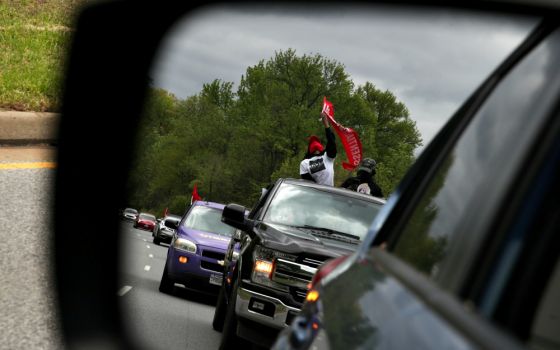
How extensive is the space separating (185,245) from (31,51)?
31.5 feet

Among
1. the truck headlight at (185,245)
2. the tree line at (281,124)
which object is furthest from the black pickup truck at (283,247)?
the tree line at (281,124)

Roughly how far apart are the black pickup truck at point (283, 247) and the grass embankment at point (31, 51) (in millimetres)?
6722

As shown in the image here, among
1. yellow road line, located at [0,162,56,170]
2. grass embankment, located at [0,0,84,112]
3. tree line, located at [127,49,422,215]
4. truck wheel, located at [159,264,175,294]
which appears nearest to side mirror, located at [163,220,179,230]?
truck wheel, located at [159,264,175,294]

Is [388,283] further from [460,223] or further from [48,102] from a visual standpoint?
[48,102]

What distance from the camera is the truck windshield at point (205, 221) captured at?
14.4 metres

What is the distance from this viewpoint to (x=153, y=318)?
10062mm

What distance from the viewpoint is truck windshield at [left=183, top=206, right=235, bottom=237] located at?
14398 mm

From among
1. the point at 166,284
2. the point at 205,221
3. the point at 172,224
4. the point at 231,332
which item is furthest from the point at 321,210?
the point at 205,221

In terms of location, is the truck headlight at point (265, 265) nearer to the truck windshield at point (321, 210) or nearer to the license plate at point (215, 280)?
the truck windshield at point (321, 210)

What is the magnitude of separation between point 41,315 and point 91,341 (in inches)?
150

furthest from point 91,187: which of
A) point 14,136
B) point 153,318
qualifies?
point 14,136

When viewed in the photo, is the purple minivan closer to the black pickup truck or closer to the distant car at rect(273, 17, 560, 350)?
the black pickup truck

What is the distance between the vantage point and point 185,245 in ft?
43.6

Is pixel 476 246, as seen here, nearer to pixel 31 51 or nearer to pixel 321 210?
pixel 321 210
